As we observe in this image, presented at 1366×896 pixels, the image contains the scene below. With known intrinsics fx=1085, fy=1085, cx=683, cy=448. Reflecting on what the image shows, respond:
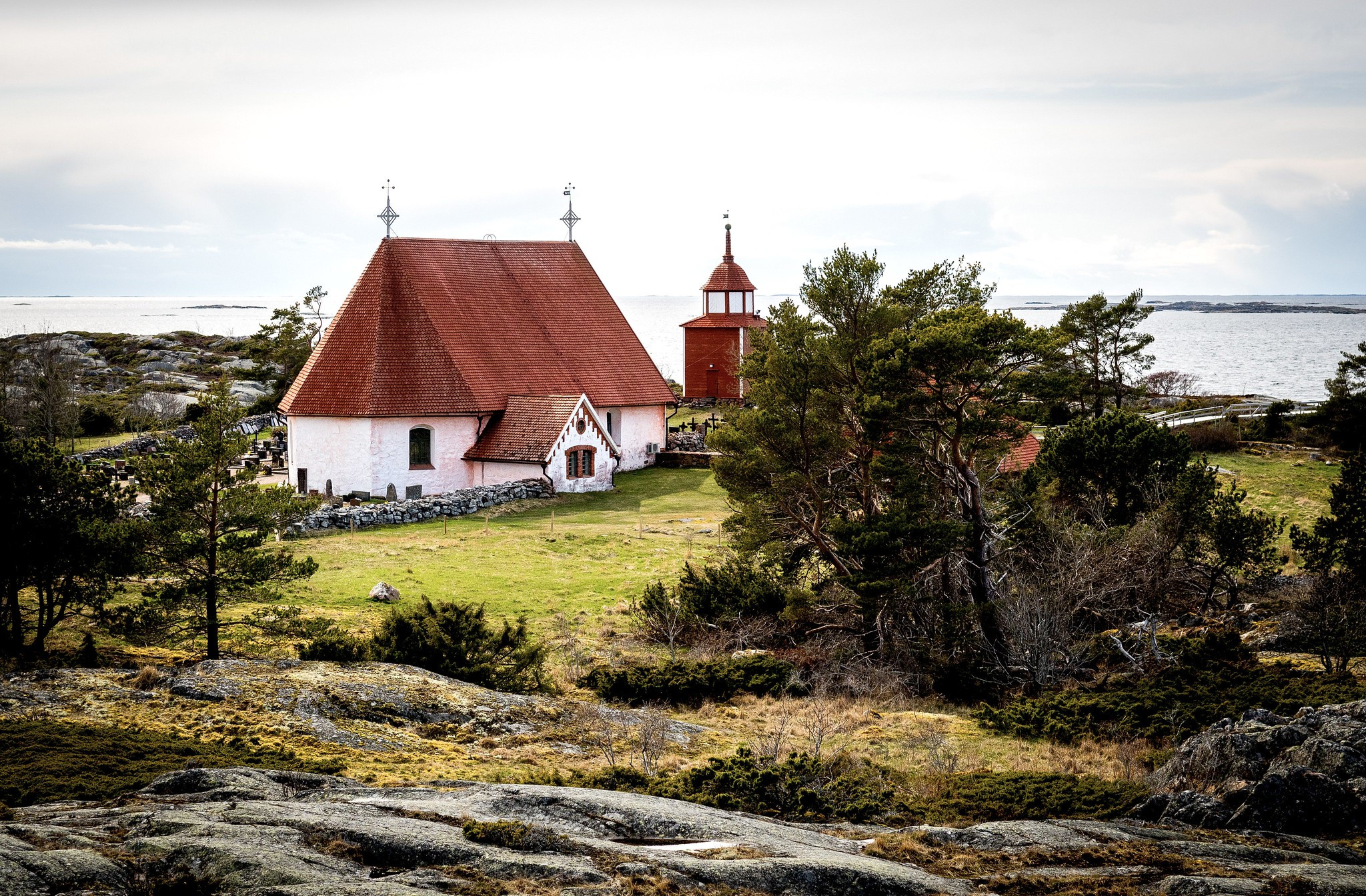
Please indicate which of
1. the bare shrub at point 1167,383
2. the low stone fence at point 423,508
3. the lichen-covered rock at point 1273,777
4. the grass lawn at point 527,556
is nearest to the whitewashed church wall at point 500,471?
the low stone fence at point 423,508

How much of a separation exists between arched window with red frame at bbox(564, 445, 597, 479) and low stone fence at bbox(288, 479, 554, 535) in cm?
119

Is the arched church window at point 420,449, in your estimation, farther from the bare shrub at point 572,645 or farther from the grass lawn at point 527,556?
the bare shrub at point 572,645

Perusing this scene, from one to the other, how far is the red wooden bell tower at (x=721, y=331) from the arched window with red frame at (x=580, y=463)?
2162cm

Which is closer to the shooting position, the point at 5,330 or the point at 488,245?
the point at 488,245

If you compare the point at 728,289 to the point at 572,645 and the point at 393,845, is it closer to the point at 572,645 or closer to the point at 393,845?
the point at 572,645

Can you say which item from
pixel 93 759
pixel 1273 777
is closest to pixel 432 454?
pixel 93 759

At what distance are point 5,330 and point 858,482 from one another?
546 feet

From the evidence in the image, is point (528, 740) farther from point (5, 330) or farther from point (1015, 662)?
point (5, 330)

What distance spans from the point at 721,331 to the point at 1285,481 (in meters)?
29.8

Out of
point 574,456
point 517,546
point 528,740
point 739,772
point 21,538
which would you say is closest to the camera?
point 739,772

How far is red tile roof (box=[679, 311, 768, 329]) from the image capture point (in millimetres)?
58156

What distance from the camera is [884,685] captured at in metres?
17.9

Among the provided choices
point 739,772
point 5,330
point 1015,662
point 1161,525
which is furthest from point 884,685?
point 5,330

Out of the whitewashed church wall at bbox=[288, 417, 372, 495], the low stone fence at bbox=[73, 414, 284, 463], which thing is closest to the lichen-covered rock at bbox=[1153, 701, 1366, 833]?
the whitewashed church wall at bbox=[288, 417, 372, 495]
